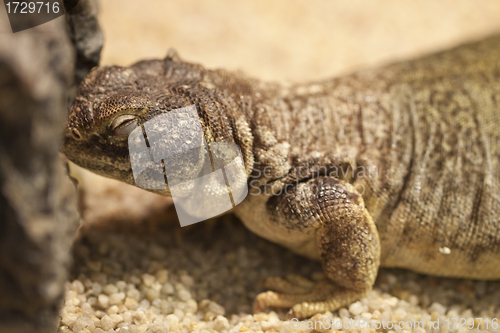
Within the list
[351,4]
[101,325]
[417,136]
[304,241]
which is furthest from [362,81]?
[351,4]

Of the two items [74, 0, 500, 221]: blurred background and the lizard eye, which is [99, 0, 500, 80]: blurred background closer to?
[74, 0, 500, 221]: blurred background

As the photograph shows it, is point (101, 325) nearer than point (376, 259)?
Yes

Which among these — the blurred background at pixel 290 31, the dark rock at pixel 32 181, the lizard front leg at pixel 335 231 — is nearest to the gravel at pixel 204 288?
the lizard front leg at pixel 335 231

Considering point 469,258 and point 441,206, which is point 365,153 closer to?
point 441,206

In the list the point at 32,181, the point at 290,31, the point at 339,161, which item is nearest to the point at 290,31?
the point at 290,31


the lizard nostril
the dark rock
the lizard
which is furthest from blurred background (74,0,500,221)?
the dark rock

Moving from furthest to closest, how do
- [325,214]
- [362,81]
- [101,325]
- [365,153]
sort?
[362,81]
[365,153]
[325,214]
[101,325]
